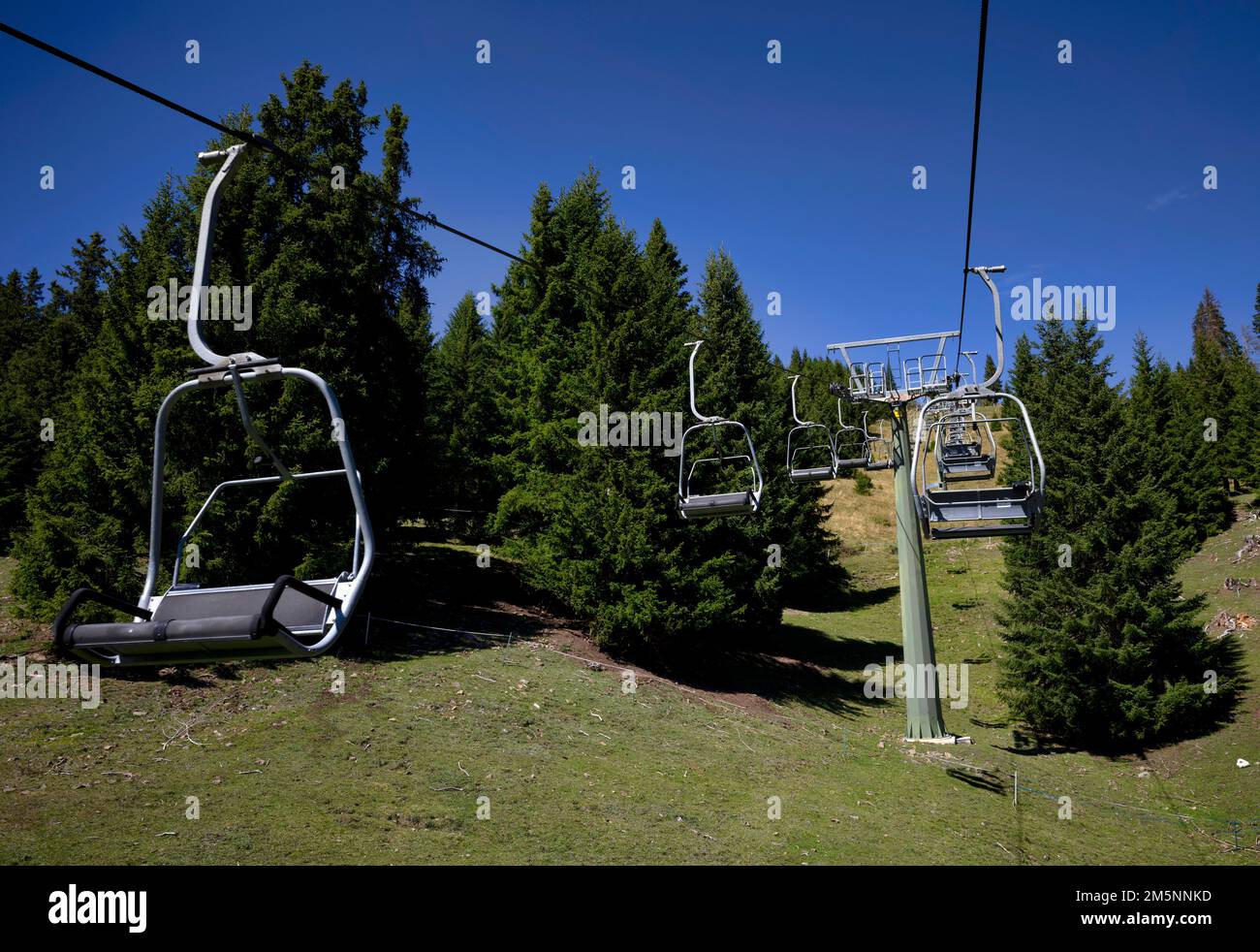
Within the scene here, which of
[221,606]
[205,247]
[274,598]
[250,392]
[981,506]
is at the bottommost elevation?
[221,606]

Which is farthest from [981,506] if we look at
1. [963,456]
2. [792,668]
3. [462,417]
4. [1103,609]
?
[462,417]

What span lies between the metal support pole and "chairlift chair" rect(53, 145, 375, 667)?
15729 millimetres

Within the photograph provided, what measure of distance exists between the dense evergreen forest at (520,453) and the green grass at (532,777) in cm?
207

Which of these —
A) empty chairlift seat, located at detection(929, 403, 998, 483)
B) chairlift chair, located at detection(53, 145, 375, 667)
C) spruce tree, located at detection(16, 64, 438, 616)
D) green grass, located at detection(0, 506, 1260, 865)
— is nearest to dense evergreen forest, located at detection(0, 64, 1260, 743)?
spruce tree, located at detection(16, 64, 438, 616)

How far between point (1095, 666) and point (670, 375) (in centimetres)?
1395

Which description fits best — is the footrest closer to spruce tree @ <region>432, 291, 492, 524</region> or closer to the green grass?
the green grass

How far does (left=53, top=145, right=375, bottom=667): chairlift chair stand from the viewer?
4758 mm

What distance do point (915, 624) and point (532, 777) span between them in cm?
990

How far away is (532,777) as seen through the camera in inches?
539

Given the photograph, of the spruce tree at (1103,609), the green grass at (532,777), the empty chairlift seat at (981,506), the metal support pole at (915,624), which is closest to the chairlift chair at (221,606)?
the green grass at (532,777)

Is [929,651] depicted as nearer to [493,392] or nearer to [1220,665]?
[1220,665]

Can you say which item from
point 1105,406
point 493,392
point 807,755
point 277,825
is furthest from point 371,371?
point 1105,406

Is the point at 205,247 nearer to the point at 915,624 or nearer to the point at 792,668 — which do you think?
the point at 915,624

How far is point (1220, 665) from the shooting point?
21891 mm
